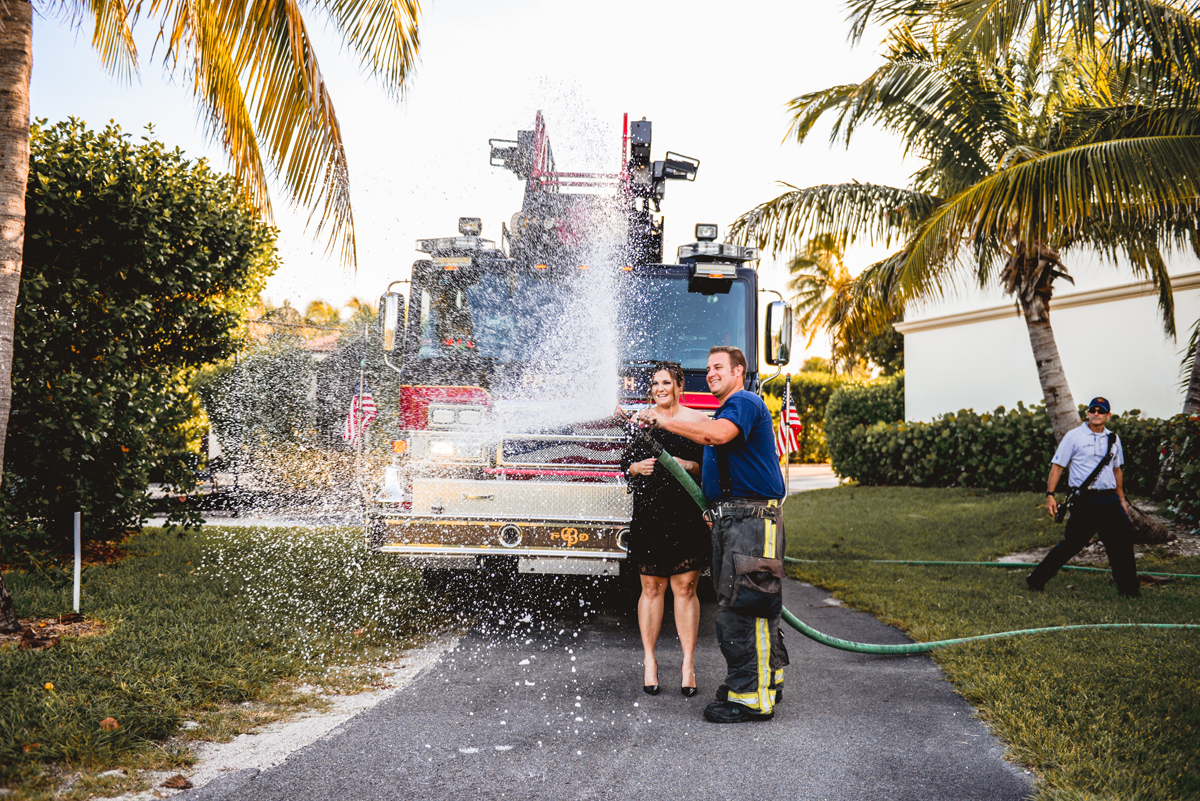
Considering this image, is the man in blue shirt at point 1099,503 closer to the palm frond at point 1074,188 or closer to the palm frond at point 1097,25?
the palm frond at point 1074,188

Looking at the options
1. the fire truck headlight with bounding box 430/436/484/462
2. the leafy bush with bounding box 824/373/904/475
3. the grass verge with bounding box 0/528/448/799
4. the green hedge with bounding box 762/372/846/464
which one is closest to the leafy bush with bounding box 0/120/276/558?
the grass verge with bounding box 0/528/448/799

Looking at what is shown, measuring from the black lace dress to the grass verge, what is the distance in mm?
1840

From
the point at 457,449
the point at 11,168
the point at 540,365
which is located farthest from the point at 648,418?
the point at 11,168

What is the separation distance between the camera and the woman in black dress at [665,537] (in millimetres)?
4797

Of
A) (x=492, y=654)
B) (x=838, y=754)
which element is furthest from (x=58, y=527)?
(x=838, y=754)

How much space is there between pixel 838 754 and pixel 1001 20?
21.2ft

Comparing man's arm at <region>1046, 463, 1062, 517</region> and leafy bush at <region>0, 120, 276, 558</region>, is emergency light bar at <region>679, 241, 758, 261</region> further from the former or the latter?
leafy bush at <region>0, 120, 276, 558</region>

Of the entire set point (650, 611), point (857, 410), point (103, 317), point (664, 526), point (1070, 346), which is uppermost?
point (1070, 346)

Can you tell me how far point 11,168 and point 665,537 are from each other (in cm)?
465

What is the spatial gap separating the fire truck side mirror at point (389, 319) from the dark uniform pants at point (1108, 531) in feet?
19.6

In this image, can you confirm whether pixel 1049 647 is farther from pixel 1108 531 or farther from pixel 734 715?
pixel 734 715

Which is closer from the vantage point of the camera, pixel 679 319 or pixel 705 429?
pixel 705 429

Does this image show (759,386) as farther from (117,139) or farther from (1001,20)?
(117,139)

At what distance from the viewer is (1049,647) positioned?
5.40 metres
